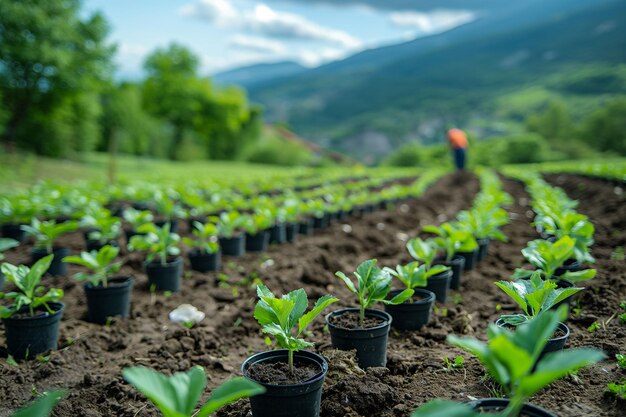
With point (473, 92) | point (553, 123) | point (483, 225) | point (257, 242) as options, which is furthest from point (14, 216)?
point (473, 92)

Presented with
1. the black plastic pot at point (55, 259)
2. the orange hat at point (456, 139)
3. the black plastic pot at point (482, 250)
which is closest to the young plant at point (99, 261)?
the black plastic pot at point (55, 259)

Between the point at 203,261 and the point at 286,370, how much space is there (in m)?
3.50

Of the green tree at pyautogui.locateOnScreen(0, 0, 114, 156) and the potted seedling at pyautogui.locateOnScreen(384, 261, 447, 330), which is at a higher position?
the green tree at pyautogui.locateOnScreen(0, 0, 114, 156)

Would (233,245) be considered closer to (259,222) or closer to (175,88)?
(259,222)

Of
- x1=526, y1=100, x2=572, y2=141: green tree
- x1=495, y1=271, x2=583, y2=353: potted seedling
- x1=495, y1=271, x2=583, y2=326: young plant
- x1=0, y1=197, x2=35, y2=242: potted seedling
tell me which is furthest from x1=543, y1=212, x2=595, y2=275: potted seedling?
x1=526, y1=100, x2=572, y2=141: green tree

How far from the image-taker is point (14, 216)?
693cm

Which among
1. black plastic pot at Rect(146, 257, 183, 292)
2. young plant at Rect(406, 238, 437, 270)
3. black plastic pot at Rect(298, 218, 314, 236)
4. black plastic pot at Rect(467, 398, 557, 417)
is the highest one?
young plant at Rect(406, 238, 437, 270)

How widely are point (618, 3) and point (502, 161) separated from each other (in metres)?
194

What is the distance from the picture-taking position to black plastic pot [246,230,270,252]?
7004 mm

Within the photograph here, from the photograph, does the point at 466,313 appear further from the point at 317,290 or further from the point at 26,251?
the point at 26,251

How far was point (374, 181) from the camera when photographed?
1597cm

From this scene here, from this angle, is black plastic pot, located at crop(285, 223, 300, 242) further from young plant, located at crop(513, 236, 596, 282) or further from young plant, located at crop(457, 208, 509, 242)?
young plant, located at crop(513, 236, 596, 282)

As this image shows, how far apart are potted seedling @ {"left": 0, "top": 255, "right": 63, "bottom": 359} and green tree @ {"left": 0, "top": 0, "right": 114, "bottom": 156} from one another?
69.6 ft

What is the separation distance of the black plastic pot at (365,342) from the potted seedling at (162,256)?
2.49 m
